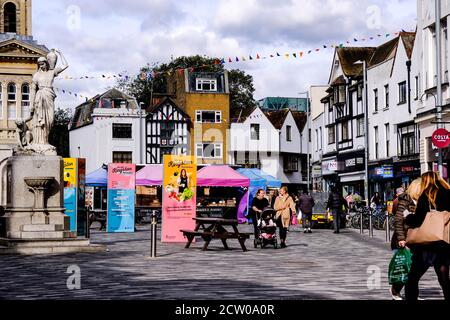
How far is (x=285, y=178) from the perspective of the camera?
94.1 meters

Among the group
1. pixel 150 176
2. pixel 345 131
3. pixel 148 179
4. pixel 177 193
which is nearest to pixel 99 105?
pixel 345 131

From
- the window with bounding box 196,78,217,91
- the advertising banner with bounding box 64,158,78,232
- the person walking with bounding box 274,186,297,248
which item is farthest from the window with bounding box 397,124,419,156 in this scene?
Answer: the window with bounding box 196,78,217,91

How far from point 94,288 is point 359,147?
51.5 metres

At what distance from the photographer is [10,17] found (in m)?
75.7

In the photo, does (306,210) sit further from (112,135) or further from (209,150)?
(209,150)

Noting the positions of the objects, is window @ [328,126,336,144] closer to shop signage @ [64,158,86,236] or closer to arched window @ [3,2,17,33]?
arched window @ [3,2,17,33]

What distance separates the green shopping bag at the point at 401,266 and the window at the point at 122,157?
74.2m

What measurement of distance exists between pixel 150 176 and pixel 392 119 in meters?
16.3

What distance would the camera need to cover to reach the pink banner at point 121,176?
36831mm

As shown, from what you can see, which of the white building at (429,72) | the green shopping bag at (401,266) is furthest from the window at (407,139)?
the green shopping bag at (401,266)

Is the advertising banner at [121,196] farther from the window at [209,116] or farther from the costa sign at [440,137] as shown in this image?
the window at [209,116]

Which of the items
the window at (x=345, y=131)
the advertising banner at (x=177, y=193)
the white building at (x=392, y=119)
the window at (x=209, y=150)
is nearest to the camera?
the advertising banner at (x=177, y=193)

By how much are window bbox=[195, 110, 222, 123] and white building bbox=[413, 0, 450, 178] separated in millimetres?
53722
